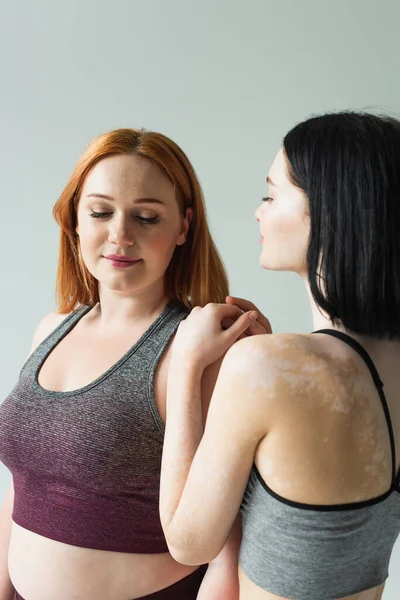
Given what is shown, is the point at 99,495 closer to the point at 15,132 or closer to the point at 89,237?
the point at 89,237

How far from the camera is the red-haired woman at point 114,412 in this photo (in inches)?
49.6

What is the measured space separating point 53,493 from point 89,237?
19.2 inches

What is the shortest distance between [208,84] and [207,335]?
134cm

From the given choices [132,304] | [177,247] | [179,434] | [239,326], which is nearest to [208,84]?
[177,247]

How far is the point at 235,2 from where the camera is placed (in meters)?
2.18

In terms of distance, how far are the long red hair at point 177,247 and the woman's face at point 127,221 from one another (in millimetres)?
21

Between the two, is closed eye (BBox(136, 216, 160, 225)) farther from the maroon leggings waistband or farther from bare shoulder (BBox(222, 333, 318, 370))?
the maroon leggings waistband

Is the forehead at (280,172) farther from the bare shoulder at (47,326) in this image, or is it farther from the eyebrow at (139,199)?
the bare shoulder at (47,326)

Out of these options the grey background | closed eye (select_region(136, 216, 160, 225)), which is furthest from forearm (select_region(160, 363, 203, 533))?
the grey background

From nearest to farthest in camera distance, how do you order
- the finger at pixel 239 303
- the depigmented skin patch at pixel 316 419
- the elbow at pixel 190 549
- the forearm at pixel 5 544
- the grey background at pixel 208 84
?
the depigmented skin patch at pixel 316 419 < the elbow at pixel 190 549 < the finger at pixel 239 303 < the forearm at pixel 5 544 < the grey background at pixel 208 84

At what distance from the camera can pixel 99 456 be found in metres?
1.25

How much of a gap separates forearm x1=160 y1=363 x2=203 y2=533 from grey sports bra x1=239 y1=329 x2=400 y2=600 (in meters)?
0.10

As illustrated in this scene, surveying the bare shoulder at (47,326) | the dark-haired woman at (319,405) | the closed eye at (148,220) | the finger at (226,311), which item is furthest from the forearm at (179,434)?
the bare shoulder at (47,326)

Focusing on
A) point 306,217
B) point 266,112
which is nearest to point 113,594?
point 306,217
